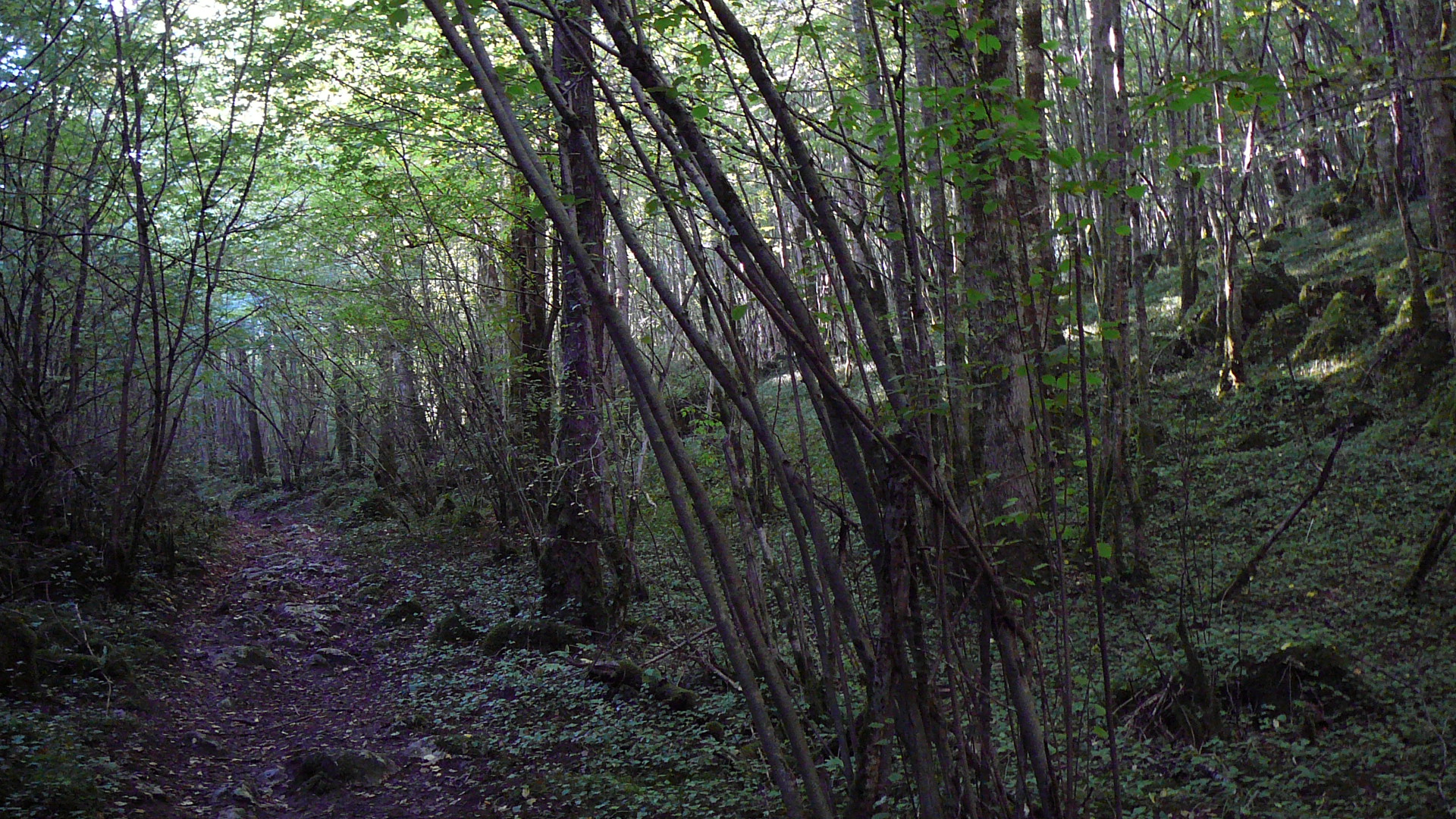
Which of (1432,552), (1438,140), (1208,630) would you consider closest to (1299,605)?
(1432,552)

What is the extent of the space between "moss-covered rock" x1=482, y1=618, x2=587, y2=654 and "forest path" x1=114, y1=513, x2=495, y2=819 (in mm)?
826

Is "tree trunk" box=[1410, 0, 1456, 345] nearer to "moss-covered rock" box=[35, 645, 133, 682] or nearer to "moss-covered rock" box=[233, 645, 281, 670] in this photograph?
"moss-covered rock" box=[233, 645, 281, 670]

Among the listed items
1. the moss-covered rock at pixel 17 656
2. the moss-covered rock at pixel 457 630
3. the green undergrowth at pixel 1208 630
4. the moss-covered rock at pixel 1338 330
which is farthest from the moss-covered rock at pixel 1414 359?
the moss-covered rock at pixel 17 656

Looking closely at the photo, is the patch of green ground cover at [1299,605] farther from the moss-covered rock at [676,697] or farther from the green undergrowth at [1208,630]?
the moss-covered rock at [676,697]

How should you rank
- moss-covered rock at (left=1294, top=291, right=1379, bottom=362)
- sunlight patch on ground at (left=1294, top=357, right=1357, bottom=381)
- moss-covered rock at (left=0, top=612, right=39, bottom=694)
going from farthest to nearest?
moss-covered rock at (left=1294, top=291, right=1379, bottom=362) < sunlight patch on ground at (left=1294, top=357, right=1357, bottom=381) < moss-covered rock at (left=0, top=612, right=39, bottom=694)

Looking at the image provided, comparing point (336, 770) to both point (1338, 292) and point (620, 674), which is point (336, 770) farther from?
point (1338, 292)

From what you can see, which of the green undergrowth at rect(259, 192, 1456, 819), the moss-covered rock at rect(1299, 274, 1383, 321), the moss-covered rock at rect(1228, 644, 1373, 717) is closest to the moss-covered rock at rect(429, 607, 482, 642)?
the green undergrowth at rect(259, 192, 1456, 819)

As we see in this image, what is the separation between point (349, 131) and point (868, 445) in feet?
23.9

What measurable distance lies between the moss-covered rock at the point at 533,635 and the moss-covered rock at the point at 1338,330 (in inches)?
369

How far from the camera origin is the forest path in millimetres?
4758

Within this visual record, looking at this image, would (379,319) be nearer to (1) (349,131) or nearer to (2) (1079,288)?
(1) (349,131)

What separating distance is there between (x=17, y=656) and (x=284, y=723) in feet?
5.35

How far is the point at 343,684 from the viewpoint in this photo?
7.00m

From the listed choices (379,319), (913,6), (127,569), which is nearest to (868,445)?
(913,6)
